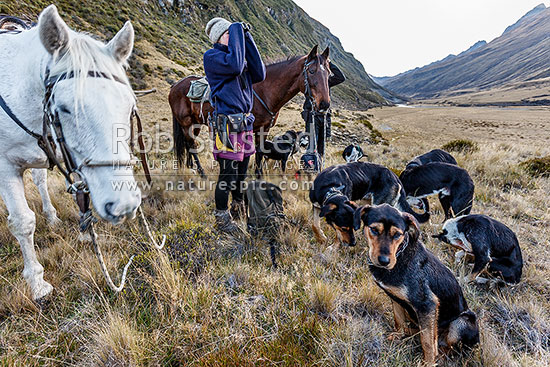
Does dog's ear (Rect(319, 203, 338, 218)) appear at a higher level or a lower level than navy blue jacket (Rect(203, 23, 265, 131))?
lower

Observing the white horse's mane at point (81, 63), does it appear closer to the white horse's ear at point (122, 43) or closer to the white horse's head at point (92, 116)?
the white horse's head at point (92, 116)

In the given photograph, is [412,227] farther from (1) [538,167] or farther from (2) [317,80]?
(1) [538,167]

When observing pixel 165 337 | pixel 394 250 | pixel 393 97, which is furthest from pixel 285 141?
pixel 393 97

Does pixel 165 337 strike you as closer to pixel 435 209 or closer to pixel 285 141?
pixel 435 209

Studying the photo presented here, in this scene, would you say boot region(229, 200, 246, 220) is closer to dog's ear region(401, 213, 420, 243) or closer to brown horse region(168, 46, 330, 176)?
brown horse region(168, 46, 330, 176)

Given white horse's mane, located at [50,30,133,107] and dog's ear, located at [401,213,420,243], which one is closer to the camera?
white horse's mane, located at [50,30,133,107]

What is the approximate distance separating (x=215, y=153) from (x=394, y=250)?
7.70 feet

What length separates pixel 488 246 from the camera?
9.07ft

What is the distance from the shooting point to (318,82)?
13.8 ft

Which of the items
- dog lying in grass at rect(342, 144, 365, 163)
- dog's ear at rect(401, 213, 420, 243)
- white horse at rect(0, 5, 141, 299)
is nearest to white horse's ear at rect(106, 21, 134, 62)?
white horse at rect(0, 5, 141, 299)

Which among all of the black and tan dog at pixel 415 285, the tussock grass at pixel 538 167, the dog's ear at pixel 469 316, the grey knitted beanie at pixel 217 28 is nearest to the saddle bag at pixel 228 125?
the grey knitted beanie at pixel 217 28

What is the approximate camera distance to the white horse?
1.51m

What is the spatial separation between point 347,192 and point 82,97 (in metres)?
3.17

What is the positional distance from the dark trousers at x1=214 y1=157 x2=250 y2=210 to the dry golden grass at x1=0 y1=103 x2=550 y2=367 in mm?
535
